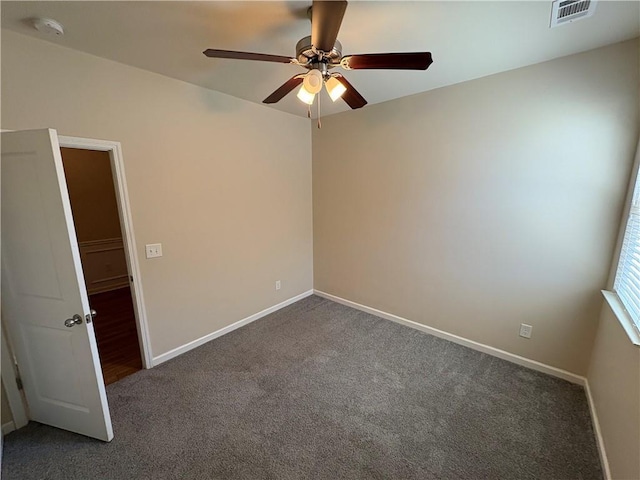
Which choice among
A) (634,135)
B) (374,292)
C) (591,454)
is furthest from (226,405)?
(634,135)

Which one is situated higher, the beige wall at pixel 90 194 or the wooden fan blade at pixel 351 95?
the wooden fan blade at pixel 351 95

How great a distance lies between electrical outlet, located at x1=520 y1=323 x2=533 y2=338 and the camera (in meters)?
2.39

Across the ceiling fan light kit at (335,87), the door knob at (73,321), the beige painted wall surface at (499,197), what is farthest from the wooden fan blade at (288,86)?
the door knob at (73,321)

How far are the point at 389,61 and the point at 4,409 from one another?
130 inches

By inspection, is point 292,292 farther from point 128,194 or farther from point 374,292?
point 128,194

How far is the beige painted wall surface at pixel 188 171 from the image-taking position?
1.82 m

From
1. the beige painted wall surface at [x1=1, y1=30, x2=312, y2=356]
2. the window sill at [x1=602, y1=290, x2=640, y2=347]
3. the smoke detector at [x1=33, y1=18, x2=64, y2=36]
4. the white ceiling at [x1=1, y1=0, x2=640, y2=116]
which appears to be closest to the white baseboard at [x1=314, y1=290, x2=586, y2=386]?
the window sill at [x1=602, y1=290, x2=640, y2=347]

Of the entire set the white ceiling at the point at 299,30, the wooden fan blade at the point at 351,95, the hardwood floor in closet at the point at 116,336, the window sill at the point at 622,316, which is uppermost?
the white ceiling at the point at 299,30

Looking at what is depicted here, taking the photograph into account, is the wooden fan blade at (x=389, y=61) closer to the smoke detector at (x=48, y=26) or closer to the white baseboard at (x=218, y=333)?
the smoke detector at (x=48, y=26)

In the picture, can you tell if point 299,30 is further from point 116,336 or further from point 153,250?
point 116,336

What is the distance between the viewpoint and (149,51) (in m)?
1.88

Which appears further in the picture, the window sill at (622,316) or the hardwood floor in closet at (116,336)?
the hardwood floor in closet at (116,336)

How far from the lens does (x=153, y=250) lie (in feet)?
7.85

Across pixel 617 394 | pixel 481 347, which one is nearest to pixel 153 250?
pixel 481 347
